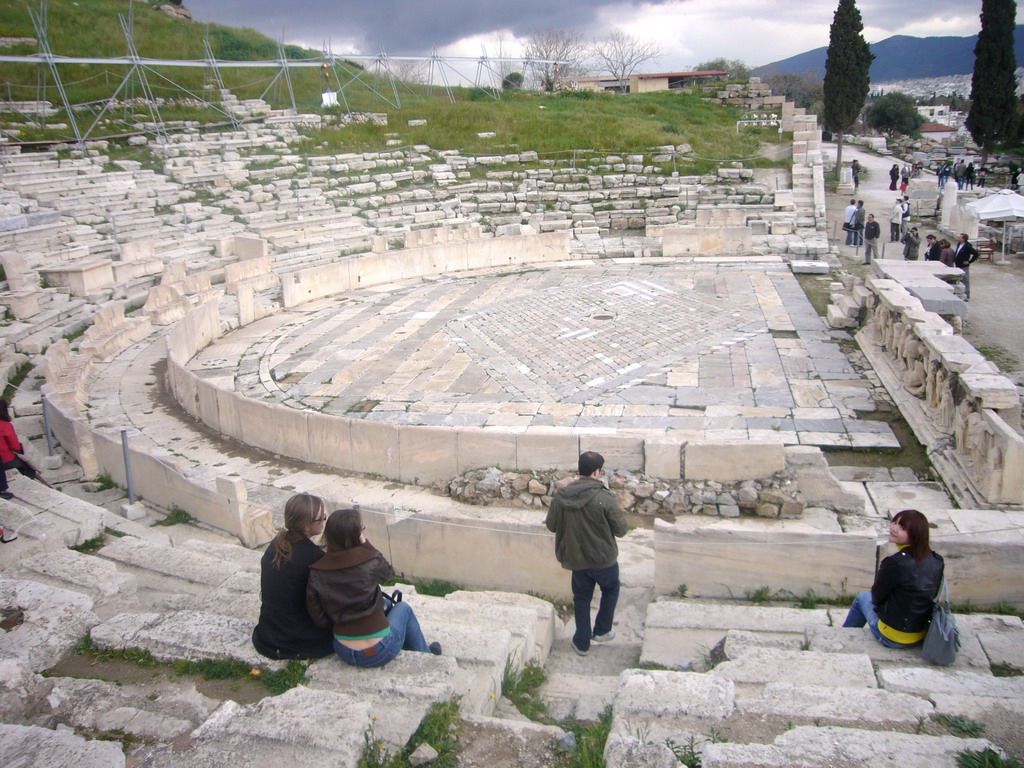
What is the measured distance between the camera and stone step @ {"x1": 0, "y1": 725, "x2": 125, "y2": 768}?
11.5 feet

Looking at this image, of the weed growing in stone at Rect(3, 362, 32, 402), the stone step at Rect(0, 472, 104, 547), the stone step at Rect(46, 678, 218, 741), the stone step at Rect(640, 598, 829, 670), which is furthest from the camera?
the weed growing in stone at Rect(3, 362, 32, 402)

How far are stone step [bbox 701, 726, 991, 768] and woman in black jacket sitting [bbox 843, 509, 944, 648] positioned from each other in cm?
146

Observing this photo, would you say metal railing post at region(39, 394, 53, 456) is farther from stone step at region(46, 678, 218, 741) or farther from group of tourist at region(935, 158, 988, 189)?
group of tourist at region(935, 158, 988, 189)

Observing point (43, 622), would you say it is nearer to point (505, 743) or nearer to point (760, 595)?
point (505, 743)

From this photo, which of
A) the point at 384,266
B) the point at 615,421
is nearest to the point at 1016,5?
the point at 384,266

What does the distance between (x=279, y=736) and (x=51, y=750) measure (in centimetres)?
94

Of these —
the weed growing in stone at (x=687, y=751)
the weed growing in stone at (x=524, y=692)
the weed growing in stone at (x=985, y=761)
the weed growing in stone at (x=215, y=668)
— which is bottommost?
the weed growing in stone at (x=524, y=692)

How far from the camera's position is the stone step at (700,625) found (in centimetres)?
562

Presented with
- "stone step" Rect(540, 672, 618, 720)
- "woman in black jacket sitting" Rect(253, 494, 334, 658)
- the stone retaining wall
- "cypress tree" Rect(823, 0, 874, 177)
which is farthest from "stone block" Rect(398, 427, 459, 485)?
"cypress tree" Rect(823, 0, 874, 177)

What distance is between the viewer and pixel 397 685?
168 inches

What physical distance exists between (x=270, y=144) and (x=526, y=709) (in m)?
28.4

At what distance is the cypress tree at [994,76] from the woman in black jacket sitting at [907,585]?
33.8 metres

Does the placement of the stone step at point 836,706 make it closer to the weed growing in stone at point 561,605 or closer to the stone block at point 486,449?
the weed growing in stone at point 561,605

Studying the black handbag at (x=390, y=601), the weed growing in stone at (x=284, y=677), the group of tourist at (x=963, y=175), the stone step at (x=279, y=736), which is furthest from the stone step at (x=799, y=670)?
the group of tourist at (x=963, y=175)
